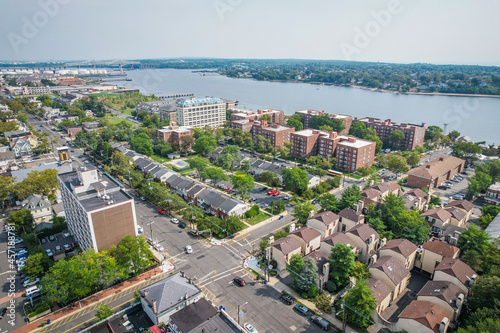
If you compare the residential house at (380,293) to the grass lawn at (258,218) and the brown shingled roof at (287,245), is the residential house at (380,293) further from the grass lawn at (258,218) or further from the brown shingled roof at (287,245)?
the grass lawn at (258,218)

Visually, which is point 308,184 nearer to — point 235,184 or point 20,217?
point 235,184

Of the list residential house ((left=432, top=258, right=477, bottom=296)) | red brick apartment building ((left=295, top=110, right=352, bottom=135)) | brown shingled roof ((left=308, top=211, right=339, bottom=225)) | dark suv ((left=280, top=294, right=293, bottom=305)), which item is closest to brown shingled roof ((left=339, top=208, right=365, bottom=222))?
brown shingled roof ((left=308, top=211, right=339, bottom=225))

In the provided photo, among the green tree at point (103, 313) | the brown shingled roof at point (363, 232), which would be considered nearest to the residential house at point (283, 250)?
the brown shingled roof at point (363, 232)

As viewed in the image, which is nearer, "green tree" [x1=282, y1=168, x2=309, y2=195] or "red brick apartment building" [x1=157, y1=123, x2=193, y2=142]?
"green tree" [x1=282, y1=168, x2=309, y2=195]

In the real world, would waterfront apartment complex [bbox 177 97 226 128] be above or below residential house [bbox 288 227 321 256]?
above

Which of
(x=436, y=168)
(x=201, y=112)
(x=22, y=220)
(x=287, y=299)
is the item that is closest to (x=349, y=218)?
(x=287, y=299)

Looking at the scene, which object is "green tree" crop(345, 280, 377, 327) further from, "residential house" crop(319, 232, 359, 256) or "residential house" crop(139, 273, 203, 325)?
"residential house" crop(139, 273, 203, 325)

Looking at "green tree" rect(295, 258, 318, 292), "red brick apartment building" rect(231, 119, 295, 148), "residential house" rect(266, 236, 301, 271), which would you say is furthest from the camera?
"red brick apartment building" rect(231, 119, 295, 148)

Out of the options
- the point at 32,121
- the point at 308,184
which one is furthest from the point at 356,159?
the point at 32,121
